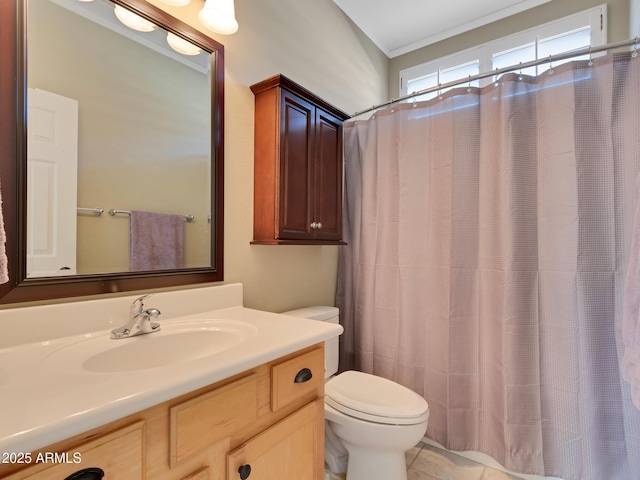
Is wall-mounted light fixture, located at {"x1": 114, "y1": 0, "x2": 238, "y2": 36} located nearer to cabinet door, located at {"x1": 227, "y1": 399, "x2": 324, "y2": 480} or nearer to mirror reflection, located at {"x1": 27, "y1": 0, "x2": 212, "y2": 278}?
mirror reflection, located at {"x1": 27, "y1": 0, "x2": 212, "y2": 278}

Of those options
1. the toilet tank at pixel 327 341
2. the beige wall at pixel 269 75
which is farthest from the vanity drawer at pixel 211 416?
the toilet tank at pixel 327 341

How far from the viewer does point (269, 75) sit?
5.40 ft

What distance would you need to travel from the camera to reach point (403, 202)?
1.87 metres

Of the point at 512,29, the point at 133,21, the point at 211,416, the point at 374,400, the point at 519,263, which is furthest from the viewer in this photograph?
the point at 512,29

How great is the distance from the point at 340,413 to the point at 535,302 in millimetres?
1036

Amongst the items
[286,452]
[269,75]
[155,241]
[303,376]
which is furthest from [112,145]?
[286,452]

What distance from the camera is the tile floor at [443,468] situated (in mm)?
1546

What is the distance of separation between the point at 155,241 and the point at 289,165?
2.21ft

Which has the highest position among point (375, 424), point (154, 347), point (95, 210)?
point (95, 210)

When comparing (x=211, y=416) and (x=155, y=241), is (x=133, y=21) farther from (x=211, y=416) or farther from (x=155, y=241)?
(x=211, y=416)

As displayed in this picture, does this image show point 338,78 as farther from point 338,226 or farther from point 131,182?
point 131,182

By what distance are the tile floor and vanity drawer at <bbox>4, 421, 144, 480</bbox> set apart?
124 centimetres

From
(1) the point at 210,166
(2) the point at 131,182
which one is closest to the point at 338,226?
(1) the point at 210,166

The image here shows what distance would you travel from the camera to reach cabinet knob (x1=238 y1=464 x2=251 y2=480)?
0.80m
